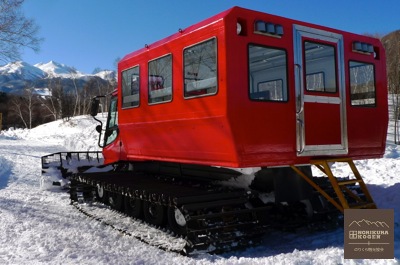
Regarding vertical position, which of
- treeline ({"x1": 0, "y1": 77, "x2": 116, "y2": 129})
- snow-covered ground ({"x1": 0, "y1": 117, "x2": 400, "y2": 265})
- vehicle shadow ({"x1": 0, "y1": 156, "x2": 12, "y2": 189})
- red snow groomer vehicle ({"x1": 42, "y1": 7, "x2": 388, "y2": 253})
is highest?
treeline ({"x1": 0, "y1": 77, "x2": 116, "y2": 129})

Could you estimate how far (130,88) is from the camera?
24.2ft

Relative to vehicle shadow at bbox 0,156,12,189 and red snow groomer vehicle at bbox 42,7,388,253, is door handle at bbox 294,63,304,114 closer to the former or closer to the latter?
red snow groomer vehicle at bbox 42,7,388,253

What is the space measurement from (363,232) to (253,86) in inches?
88.4

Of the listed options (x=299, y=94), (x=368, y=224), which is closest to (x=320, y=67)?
(x=299, y=94)

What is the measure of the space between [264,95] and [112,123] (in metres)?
4.63

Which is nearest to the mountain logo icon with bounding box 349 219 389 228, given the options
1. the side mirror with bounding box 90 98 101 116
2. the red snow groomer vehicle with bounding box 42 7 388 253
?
the red snow groomer vehicle with bounding box 42 7 388 253

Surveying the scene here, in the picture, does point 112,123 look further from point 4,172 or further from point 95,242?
point 4,172

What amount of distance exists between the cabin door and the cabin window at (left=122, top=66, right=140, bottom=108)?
9.65ft

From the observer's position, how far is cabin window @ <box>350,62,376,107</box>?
621 centimetres

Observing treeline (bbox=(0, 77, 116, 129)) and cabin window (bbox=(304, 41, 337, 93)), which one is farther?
treeline (bbox=(0, 77, 116, 129))

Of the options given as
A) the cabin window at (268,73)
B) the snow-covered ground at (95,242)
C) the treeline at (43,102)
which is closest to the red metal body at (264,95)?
the cabin window at (268,73)

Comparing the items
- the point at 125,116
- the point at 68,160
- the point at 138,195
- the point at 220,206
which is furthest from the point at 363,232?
the point at 68,160

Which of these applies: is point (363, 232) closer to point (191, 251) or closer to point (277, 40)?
point (191, 251)

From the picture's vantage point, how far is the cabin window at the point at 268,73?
5.27m
